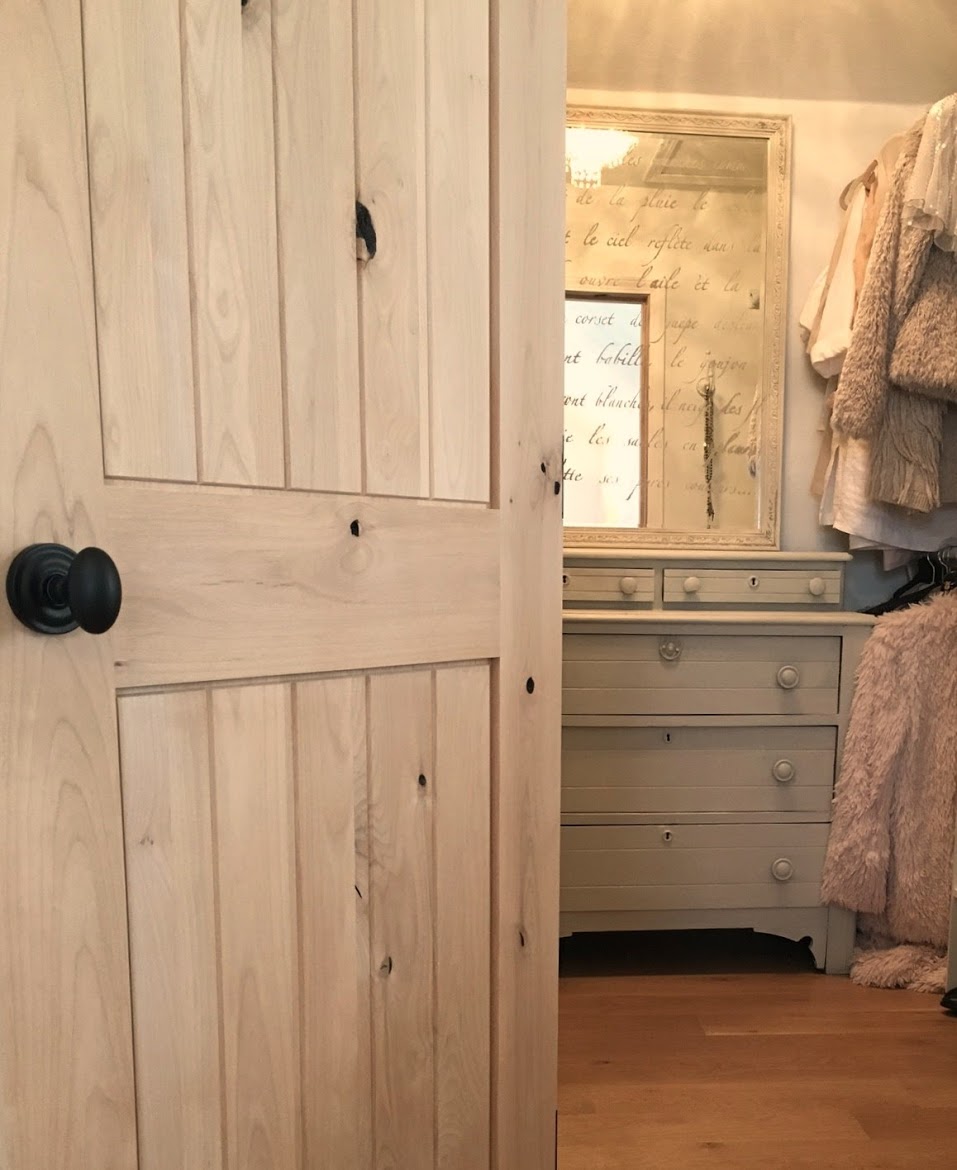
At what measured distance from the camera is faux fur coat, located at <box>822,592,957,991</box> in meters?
1.65

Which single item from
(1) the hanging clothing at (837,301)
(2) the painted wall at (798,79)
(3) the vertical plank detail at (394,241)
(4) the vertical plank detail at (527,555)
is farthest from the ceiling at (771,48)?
(3) the vertical plank detail at (394,241)

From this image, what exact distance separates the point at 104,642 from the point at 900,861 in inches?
71.0

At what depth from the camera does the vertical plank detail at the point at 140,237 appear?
0.52 m

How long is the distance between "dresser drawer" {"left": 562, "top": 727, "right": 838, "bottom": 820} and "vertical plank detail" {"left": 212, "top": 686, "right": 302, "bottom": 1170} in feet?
3.56

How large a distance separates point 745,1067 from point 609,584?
1024 mm

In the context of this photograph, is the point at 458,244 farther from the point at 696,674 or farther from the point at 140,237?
the point at 696,674

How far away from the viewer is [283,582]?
0.62 meters

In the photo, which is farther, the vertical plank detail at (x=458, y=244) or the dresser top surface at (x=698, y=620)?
the dresser top surface at (x=698, y=620)

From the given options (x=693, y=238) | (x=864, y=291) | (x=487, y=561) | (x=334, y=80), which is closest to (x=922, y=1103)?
(x=487, y=561)

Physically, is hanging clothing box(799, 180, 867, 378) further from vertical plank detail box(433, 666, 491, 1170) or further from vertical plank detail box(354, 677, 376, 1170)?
vertical plank detail box(354, 677, 376, 1170)

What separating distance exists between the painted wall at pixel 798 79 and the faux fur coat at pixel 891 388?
286 millimetres

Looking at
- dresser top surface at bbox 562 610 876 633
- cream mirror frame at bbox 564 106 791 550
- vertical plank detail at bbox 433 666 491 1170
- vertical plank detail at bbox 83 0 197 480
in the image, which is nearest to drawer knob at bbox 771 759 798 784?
dresser top surface at bbox 562 610 876 633

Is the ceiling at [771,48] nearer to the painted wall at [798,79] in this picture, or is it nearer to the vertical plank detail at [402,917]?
the painted wall at [798,79]

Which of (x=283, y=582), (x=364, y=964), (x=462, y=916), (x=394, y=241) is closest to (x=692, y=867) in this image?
(x=462, y=916)
